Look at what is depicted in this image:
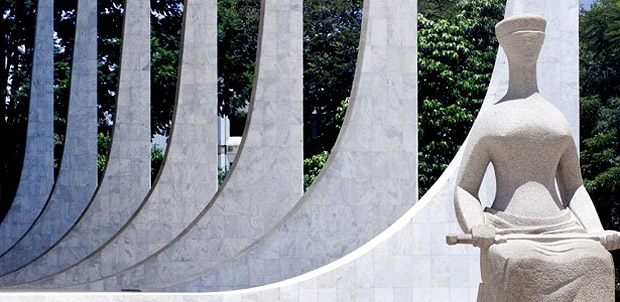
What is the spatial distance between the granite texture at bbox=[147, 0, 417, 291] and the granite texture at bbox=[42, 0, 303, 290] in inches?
112

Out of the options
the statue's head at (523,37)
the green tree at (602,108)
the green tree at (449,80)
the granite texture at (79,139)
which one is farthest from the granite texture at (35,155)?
the statue's head at (523,37)

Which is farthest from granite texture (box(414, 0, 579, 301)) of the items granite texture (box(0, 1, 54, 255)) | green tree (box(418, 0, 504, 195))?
granite texture (box(0, 1, 54, 255))

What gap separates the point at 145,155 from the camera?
34.1m

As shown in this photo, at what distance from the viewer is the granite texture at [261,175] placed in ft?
88.8

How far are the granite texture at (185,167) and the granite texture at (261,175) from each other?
9.93 ft

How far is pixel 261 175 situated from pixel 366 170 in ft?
11.5

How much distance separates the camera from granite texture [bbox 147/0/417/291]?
78.8ft

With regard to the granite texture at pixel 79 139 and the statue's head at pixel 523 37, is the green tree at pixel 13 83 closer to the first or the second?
the granite texture at pixel 79 139

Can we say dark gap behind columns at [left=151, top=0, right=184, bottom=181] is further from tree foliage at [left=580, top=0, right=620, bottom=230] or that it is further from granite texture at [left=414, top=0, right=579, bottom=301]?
granite texture at [left=414, top=0, right=579, bottom=301]

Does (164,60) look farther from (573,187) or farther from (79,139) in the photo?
(573,187)

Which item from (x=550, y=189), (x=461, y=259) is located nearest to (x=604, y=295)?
(x=550, y=189)

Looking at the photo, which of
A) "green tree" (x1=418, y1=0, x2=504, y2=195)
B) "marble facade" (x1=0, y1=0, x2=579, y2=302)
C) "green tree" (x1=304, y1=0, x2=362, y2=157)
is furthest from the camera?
"green tree" (x1=304, y1=0, x2=362, y2=157)

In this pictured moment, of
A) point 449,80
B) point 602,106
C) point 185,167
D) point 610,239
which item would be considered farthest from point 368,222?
point 449,80

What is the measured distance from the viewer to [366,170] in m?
24.1
